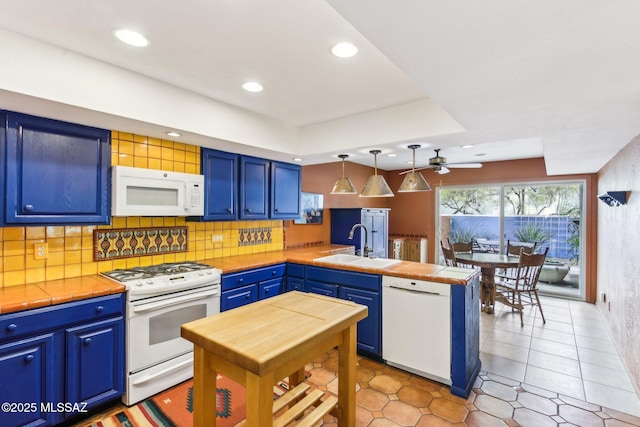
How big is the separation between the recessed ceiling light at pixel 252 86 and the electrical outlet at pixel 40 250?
1.92 m

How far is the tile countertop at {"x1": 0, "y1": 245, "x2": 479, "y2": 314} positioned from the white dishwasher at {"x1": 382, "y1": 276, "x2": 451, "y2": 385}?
0.10 meters

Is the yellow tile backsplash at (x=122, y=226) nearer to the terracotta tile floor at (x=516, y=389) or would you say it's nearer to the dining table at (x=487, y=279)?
the terracotta tile floor at (x=516, y=389)

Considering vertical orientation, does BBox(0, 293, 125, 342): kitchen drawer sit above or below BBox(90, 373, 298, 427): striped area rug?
above

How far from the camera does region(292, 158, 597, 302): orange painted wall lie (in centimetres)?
492

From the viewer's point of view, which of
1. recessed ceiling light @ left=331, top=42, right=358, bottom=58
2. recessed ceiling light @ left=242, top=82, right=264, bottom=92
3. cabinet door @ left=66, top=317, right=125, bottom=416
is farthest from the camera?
recessed ceiling light @ left=242, top=82, right=264, bottom=92

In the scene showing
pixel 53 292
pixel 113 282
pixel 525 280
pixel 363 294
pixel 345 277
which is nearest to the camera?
pixel 53 292

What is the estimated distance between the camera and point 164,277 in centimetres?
248

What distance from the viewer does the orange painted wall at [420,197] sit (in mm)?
4922

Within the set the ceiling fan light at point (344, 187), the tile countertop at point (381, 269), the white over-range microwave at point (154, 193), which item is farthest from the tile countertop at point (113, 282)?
the ceiling fan light at point (344, 187)

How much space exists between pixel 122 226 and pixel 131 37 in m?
1.64

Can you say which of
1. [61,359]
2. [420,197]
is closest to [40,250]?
[61,359]

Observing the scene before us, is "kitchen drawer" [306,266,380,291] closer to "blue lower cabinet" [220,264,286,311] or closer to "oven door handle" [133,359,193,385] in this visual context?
"blue lower cabinet" [220,264,286,311]

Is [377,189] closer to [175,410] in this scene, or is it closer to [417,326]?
[417,326]

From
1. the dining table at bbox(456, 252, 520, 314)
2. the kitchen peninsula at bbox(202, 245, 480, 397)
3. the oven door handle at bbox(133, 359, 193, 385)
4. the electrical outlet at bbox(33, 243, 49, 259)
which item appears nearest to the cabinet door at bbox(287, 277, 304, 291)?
the kitchen peninsula at bbox(202, 245, 480, 397)
